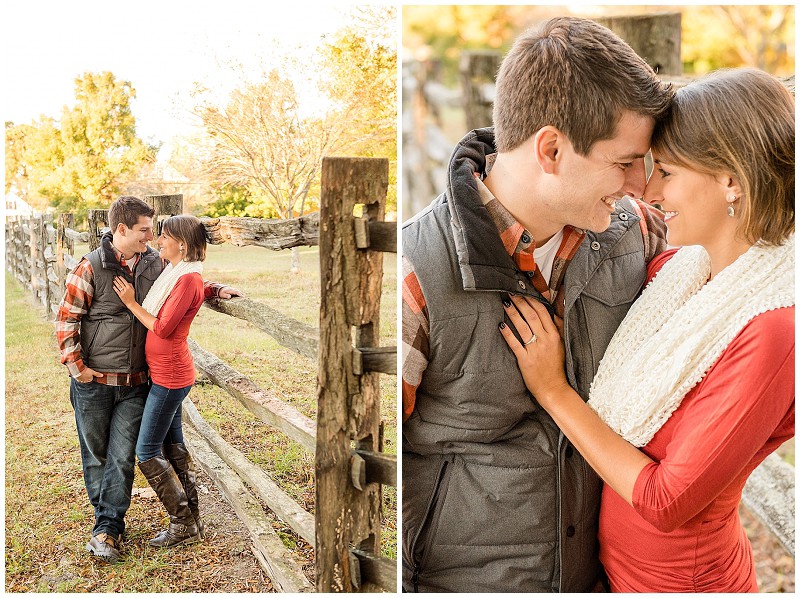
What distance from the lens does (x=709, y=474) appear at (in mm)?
1385

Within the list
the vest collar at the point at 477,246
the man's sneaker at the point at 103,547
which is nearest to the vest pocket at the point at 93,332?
the man's sneaker at the point at 103,547

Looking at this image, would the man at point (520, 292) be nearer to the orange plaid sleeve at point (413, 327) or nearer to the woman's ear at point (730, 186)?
Result: the orange plaid sleeve at point (413, 327)

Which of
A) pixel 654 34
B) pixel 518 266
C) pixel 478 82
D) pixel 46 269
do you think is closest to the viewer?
pixel 518 266

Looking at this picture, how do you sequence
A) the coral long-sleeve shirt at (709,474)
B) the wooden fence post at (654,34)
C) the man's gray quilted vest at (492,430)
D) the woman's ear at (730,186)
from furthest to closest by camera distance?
1. the wooden fence post at (654,34)
2. the man's gray quilted vest at (492,430)
3. the woman's ear at (730,186)
4. the coral long-sleeve shirt at (709,474)

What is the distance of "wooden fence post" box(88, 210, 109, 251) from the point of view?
1.67m

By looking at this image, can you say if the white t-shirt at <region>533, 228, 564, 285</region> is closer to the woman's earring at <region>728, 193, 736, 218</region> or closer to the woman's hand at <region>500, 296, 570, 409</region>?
the woman's hand at <region>500, 296, 570, 409</region>

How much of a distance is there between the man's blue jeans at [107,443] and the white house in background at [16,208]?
1.58ft

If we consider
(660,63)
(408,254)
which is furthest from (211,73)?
(660,63)

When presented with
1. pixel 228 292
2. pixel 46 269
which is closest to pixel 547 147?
pixel 228 292

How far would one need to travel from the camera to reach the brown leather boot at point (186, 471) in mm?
1812

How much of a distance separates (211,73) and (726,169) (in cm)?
132

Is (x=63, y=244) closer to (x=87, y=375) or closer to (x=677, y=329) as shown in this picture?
(x=87, y=375)

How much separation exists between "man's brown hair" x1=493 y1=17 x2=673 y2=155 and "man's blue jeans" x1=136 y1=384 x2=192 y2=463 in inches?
45.5

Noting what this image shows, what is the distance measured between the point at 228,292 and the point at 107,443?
1.72 ft
